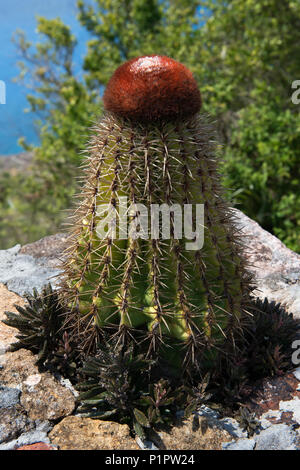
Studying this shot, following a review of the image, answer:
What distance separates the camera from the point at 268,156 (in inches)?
227

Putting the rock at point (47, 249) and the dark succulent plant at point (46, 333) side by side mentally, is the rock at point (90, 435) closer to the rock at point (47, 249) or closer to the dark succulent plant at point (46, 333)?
the dark succulent plant at point (46, 333)

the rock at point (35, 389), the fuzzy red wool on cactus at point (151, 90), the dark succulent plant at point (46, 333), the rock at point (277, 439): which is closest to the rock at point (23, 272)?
the dark succulent plant at point (46, 333)

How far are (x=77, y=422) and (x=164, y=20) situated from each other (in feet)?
32.1

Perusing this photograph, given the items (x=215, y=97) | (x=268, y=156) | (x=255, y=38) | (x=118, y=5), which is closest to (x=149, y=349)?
(x=268, y=156)

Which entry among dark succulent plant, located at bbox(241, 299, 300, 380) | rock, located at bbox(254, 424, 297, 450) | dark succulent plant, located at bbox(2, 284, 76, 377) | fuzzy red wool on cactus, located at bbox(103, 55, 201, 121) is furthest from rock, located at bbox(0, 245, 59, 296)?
rock, located at bbox(254, 424, 297, 450)

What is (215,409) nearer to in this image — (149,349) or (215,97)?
(149,349)

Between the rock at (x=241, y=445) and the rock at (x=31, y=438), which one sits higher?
the rock at (x=31, y=438)

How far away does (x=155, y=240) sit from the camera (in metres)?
2.35

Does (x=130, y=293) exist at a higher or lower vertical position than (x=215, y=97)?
lower

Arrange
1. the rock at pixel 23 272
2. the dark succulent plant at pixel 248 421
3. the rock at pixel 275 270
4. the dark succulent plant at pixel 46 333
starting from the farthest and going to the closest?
the rock at pixel 23 272 → the rock at pixel 275 270 → the dark succulent plant at pixel 46 333 → the dark succulent plant at pixel 248 421

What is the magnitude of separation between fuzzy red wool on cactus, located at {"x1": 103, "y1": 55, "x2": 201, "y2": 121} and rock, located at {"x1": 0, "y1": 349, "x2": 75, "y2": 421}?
166 cm

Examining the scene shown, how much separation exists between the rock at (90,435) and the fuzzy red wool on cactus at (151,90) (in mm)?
1691

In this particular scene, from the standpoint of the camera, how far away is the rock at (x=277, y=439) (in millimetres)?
2340

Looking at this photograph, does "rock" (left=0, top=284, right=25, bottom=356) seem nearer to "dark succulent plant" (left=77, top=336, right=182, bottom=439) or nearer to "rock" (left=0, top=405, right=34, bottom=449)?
"rock" (left=0, top=405, right=34, bottom=449)
